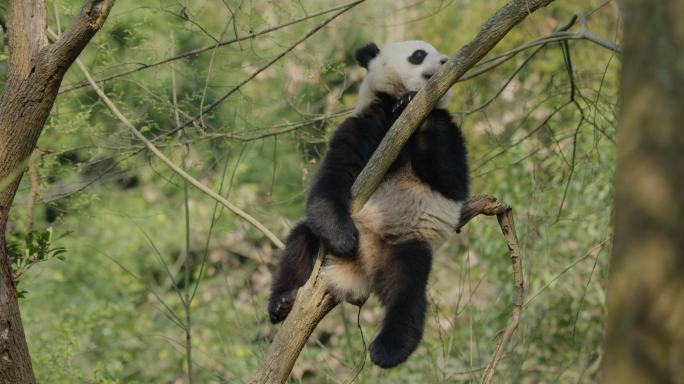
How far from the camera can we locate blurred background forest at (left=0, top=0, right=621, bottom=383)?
5.42m

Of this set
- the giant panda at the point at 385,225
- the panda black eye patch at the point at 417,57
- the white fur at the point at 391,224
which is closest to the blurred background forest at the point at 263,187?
the panda black eye patch at the point at 417,57

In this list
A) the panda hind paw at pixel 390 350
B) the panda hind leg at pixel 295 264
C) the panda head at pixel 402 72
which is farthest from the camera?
the panda head at pixel 402 72

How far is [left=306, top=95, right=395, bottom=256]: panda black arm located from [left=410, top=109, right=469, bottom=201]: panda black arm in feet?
0.94

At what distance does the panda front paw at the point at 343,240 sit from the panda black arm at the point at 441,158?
64 centimetres

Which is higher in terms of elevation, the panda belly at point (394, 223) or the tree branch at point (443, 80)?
the tree branch at point (443, 80)

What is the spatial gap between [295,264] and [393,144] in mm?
1086

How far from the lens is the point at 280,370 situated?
362 cm

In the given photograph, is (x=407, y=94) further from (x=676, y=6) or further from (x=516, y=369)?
(x=676, y=6)

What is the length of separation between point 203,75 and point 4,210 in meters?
2.32

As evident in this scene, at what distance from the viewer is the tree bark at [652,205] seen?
1408 millimetres

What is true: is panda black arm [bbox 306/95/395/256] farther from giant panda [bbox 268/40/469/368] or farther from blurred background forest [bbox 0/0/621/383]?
blurred background forest [bbox 0/0/621/383]

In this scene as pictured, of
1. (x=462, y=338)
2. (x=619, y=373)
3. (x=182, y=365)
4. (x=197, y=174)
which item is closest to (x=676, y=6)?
(x=619, y=373)

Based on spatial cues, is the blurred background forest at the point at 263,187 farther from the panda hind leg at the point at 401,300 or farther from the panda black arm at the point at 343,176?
the panda black arm at the point at 343,176

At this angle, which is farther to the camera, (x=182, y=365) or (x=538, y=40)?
(x=182, y=365)
